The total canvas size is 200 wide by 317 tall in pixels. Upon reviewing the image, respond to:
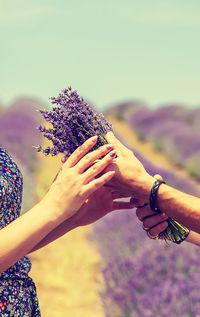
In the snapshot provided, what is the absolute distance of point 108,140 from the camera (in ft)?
7.14

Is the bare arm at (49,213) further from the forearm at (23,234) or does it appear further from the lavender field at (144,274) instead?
the lavender field at (144,274)

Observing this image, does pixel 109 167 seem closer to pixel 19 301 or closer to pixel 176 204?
pixel 176 204

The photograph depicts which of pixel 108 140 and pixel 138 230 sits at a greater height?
pixel 138 230

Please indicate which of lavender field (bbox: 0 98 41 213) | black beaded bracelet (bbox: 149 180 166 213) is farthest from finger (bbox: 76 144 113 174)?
lavender field (bbox: 0 98 41 213)

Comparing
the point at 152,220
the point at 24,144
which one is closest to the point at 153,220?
the point at 152,220

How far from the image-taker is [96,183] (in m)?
1.93

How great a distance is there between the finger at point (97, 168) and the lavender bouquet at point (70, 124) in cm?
18

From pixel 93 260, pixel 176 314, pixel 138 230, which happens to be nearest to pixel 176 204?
pixel 176 314

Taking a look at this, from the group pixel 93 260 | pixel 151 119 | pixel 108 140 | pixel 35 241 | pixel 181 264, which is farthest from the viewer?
pixel 151 119

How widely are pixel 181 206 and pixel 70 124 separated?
0.61 m

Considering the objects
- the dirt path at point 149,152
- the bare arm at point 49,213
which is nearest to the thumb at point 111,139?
the bare arm at point 49,213

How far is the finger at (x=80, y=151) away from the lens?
2.00 m

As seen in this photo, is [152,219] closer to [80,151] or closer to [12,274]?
[80,151]

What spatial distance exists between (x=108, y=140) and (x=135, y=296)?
8.89 feet
